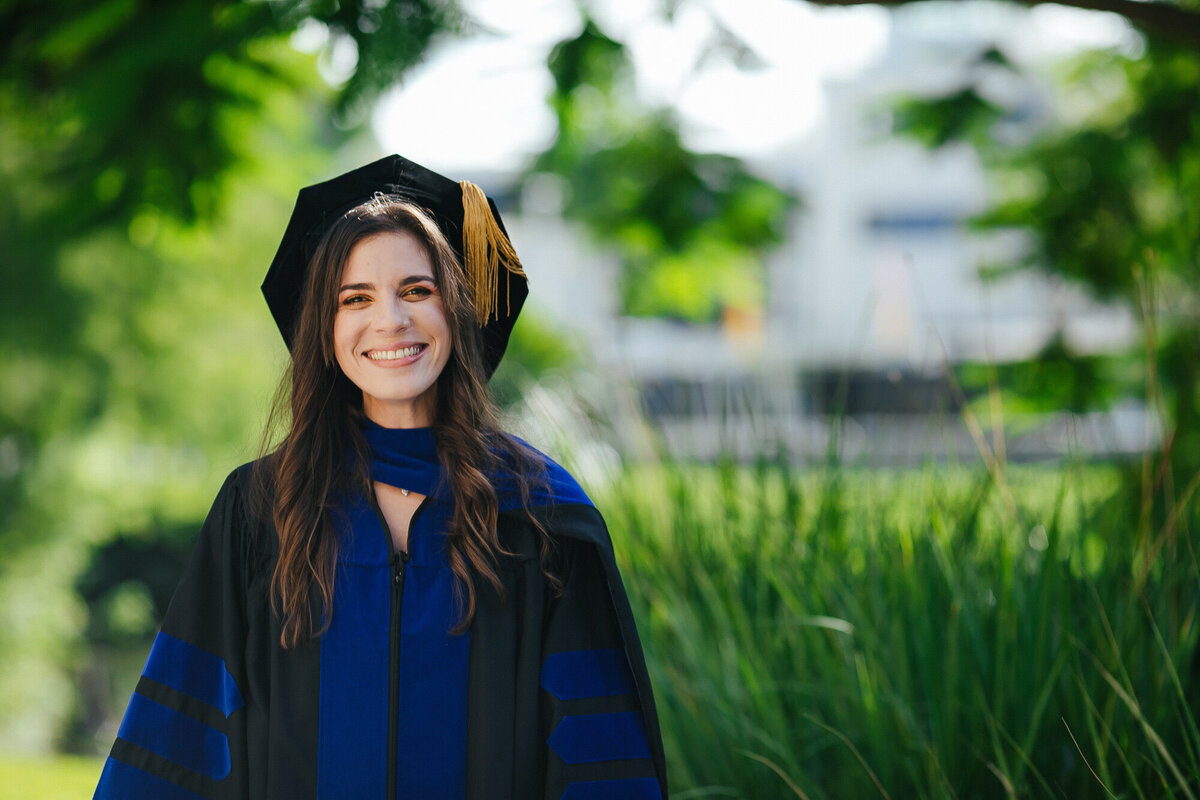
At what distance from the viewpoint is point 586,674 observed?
1.79m

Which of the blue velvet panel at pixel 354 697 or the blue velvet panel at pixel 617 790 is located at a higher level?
the blue velvet panel at pixel 354 697

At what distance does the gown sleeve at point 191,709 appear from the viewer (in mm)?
1720

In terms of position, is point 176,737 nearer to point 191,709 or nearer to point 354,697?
point 191,709

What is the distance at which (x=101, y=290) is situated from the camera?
12070 millimetres

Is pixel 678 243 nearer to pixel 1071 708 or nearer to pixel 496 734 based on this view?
pixel 1071 708

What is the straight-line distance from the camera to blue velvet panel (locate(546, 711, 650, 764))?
69.1 inches

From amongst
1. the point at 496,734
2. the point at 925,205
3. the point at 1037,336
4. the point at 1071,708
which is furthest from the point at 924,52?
the point at 925,205

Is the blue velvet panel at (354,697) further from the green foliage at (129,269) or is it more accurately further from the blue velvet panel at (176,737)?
the green foliage at (129,269)

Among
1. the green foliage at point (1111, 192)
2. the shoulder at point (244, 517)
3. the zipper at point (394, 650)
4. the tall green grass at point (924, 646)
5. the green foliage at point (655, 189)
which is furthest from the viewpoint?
A: the green foliage at point (655, 189)

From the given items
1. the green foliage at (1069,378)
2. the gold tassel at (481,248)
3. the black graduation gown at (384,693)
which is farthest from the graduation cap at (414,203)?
the green foliage at (1069,378)

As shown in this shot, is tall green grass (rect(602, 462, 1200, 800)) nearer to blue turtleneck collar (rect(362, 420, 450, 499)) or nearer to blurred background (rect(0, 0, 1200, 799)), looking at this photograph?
blurred background (rect(0, 0, 1200, 799))

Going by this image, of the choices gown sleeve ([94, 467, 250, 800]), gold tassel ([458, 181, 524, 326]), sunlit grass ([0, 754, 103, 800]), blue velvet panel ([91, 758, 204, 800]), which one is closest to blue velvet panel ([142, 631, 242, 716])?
gown sleeve ([94, 467, 250, 800])

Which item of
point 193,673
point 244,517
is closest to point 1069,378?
point 244,517

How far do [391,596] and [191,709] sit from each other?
390 mm
